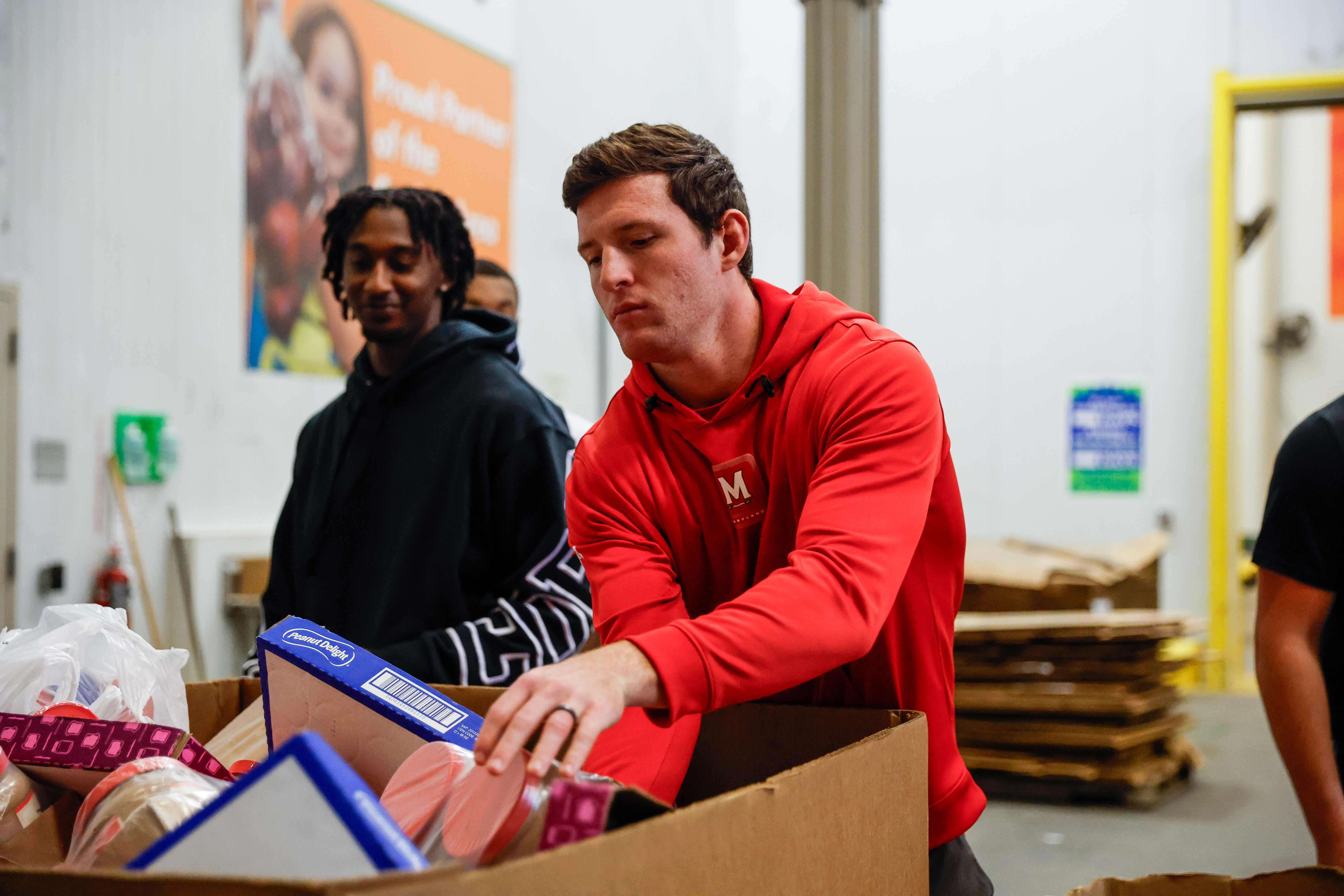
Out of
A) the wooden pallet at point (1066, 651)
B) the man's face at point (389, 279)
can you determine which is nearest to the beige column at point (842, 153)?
the man's face at point (389, 279)

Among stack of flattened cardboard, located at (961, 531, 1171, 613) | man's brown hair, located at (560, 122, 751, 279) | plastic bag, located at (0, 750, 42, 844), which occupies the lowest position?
stack of flattened cardboard, located at (961, 531, 1171, 613)

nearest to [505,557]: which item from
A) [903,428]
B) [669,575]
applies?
[669,575]

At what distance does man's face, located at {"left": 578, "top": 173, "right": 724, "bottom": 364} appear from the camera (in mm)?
1197

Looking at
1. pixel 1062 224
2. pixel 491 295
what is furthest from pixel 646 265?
pixel 1062 224

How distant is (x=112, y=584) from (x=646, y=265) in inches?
144

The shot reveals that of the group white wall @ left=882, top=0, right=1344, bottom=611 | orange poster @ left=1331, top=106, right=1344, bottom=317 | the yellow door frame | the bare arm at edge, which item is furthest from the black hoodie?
orange poster @ left=1331, top=106, right=1344, bottom=317

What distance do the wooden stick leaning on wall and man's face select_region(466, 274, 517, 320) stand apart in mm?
2122

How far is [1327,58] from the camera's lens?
21.9ft

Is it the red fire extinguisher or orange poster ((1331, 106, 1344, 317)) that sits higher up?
orange poster ((1331, 106, 1344, 317))

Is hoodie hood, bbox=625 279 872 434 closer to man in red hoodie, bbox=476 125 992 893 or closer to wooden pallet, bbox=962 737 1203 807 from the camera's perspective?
man in red hoodie, bbox=476 125 992 893

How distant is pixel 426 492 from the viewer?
1.78 m

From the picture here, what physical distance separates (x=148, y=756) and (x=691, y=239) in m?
0.68

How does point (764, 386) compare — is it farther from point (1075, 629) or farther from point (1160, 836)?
point (1075, 629)

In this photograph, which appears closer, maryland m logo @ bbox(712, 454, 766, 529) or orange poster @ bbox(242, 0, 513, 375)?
maryland m logo @ bbox(712, 454, 766, 529)
